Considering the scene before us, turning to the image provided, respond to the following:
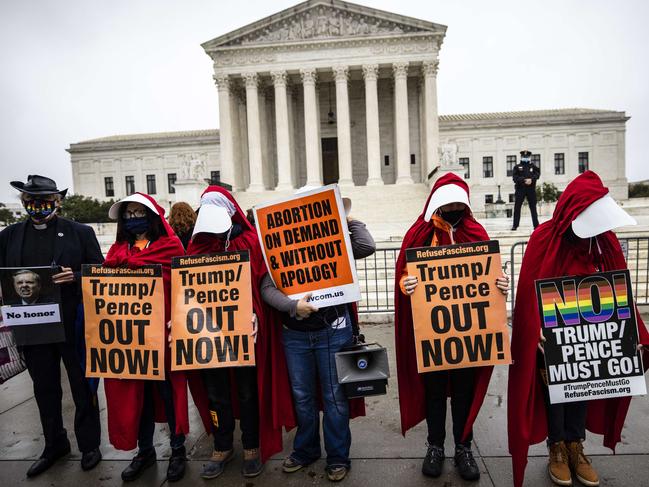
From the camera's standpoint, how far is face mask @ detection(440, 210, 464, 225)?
3365 mm

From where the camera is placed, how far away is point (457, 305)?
318 cm

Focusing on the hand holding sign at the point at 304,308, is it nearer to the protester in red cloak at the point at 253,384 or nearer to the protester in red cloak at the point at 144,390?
the protester in red cloak at the point at 253,384

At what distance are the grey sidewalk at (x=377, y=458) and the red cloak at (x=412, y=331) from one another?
0.36 meters

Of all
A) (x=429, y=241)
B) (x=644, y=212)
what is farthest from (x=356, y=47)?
(x=429, y=241)

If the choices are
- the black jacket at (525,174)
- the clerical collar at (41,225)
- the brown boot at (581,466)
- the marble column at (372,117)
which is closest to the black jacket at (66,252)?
the clerical collar at (41,225)

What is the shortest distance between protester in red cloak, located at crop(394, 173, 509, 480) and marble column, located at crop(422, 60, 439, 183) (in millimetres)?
30082

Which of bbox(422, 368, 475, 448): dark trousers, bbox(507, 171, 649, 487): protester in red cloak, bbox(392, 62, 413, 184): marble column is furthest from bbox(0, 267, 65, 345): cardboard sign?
bbox(392, 62, 413, 184): marble column

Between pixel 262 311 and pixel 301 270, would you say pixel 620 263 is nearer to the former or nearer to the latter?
pixel 301 270

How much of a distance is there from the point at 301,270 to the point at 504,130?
5221cm

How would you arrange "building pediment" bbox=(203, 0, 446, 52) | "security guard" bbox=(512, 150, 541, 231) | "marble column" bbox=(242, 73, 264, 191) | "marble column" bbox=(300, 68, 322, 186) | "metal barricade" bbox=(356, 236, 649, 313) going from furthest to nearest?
"marble column" bbox=(242, 73, 264, 191)
"marble column" bbox=(300, 68, 322, 186)
"building pediment" bbox=(203, 0, 446, 52)
"security guard" bbox=(512, 150, 541, 231)
"metal barricade" bbox=(356, 236, 649, 313)

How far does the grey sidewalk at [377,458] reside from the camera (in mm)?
3314

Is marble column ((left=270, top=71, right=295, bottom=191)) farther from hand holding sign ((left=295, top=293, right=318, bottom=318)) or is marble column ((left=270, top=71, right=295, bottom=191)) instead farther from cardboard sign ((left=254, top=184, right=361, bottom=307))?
hand holding sign ((left=295, top=293, right=318, bottom=318))

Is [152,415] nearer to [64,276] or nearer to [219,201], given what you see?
[64,276]

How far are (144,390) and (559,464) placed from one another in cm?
337
